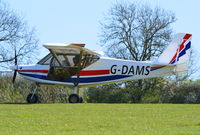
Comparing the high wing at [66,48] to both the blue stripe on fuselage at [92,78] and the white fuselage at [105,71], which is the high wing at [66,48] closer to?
the white fuselage at [105,71]

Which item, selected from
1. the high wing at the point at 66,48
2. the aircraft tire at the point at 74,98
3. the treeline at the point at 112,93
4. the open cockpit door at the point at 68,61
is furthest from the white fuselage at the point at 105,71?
the treeline at the point at 112,93

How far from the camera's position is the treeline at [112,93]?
27.7 meters

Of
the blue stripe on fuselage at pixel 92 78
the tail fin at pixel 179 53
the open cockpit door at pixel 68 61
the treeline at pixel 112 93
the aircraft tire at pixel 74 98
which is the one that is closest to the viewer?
the open cockpit door at pixel 68 61

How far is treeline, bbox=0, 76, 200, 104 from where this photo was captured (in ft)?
91.0

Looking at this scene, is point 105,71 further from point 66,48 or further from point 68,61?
point 66,48

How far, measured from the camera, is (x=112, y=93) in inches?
1612

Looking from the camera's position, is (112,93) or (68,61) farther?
(112,93)

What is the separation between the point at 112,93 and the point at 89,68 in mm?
16103

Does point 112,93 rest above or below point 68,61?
below

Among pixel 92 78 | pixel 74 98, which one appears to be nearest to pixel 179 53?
pixel 92 78

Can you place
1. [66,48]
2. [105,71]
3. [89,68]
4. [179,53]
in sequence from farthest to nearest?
[179,53] < [105,71] < [89,68] < [66,48]

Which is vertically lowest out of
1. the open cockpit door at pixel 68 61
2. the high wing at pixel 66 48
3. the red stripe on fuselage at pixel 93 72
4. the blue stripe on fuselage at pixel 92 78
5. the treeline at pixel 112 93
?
the treeline at pixel 112 93
